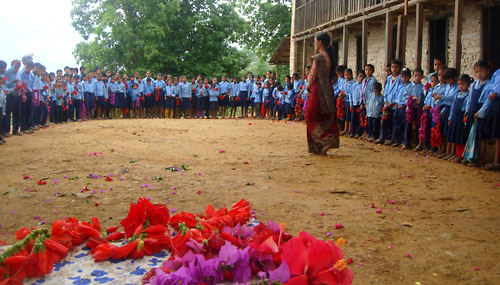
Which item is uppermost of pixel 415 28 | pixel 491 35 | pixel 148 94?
pixel 415 28

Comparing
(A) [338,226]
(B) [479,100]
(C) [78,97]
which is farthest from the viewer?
(C) [78,97]

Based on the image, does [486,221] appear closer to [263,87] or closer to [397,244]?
[397,244]

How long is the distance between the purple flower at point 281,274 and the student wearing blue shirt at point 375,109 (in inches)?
365

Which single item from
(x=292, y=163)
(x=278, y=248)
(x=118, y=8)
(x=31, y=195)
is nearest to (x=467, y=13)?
(x=292, y=163)

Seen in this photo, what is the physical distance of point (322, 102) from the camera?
7.68m

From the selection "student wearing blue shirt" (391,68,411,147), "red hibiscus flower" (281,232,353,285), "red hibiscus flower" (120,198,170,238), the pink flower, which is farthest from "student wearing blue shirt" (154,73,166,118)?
"red hibiscus flower" (281,232,353,285)

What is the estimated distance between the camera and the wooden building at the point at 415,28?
10688mm

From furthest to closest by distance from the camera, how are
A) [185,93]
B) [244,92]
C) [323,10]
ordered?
[244,92]
[185,93]
[323,10]

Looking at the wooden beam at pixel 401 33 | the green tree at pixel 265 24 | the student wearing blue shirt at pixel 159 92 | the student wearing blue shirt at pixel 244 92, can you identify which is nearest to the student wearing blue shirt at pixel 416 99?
the wooden beam at pixel 401 33

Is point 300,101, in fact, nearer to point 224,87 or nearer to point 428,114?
point 224,87

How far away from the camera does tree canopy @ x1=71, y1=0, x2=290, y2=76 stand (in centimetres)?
2505

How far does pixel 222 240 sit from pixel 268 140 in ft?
27.9

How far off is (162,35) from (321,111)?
18.9 meters

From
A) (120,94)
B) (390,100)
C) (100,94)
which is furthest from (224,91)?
(390,100)
